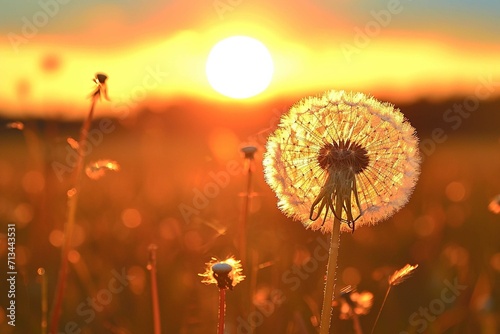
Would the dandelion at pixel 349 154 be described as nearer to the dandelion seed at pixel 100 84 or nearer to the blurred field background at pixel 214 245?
the blurred field background at pixel 214 245

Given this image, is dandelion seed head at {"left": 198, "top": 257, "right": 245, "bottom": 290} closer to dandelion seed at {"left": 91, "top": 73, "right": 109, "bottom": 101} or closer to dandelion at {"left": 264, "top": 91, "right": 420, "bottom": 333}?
dandelion at {"left": 264, "top": 91, "right": 420, "bottom": 333}

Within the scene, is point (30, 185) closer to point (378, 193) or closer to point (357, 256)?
point (357, 256)

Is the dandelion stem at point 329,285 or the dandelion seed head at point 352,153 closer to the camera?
the dandelion stem at point 329,285

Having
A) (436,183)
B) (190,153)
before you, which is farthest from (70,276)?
(190,153)

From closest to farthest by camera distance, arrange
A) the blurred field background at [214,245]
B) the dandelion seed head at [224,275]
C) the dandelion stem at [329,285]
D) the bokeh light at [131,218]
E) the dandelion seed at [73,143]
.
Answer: the dandelion stem at [329,285]
the dandelion seed head at [224,275]
the dandelion seed at [73,143]
the blurred field background at [214,245]
the bokeh light at [131,218]

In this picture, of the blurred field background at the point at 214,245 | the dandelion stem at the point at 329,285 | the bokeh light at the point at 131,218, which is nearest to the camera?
the dandelion stem at the point at 329,285

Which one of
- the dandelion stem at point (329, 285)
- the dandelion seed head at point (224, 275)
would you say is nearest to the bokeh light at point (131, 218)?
the dandelion seed head at point (224, 275)

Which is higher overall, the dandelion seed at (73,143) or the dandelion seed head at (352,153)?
the dandelion seed at (73,143)

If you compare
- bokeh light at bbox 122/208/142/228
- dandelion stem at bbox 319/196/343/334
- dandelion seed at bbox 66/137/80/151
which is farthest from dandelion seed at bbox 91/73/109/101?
bokeh light at bbox 122/208/142/228
